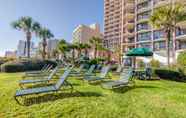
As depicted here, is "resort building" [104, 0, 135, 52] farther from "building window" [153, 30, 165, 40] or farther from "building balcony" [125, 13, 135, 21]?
"building window" [153, 30, 165, 40]

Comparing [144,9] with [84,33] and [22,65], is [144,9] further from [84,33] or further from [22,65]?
[84,33]

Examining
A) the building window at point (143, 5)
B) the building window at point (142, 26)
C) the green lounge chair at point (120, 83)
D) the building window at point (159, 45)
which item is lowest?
the green lounge chair at point (120, 83)

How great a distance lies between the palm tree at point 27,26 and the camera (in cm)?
4973

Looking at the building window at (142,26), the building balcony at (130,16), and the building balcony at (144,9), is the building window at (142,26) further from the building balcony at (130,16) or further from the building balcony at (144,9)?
the building balcony at (130,16)

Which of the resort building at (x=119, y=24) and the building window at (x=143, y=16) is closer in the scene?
the building window at (x=143, y=16)

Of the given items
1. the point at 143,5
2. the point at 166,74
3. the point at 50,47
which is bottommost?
the point at 166,74

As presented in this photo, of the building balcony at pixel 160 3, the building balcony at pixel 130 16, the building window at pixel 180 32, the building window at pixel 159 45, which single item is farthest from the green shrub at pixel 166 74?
the building balcony at pixel 130 16

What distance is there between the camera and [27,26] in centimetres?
5059

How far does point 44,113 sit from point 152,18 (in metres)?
27.0

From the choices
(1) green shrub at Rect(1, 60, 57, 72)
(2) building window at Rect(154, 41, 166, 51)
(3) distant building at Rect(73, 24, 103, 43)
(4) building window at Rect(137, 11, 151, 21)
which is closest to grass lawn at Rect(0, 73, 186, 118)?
(1) green shrub at Rect(1, 60, 57, 72)

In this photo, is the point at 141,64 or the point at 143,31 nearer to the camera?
the point at 141,64

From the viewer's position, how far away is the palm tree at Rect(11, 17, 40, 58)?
49.7 meters

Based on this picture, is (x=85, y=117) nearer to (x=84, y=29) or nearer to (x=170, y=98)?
(x=170, y=98)

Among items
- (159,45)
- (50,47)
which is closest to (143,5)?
(159,45)
